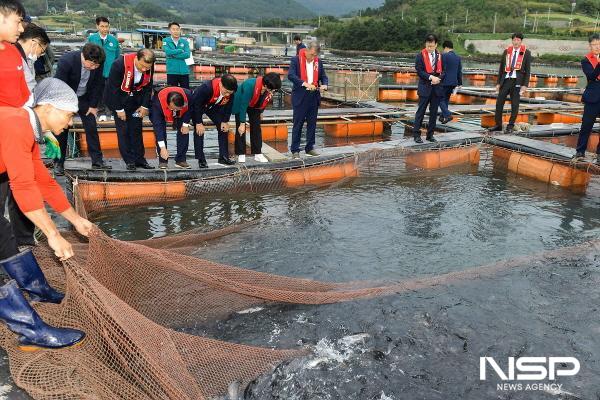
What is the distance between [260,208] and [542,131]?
8320 millimetres

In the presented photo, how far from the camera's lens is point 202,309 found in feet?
13.5

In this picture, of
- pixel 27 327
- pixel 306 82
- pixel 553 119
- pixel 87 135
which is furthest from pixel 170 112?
pixel 553 119

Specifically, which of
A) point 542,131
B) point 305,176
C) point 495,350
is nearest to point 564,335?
point 495,350

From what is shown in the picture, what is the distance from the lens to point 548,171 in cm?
904

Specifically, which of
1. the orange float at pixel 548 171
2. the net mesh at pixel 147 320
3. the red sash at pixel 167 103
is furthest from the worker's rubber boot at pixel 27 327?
the orange float at pixel 548 171

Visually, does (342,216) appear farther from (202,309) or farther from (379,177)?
(202,309)

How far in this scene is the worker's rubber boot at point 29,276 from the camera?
3.20 metres

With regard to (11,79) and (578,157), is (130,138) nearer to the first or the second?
(11,79)

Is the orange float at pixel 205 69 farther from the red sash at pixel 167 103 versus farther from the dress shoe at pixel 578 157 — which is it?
the dress shoe at pixel 578 157

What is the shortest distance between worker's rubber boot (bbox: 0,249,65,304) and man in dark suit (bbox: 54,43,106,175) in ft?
12.8

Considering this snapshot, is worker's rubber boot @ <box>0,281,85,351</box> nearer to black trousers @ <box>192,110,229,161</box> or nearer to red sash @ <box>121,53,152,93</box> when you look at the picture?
Result: red sash @ <box>121,53,152,93</box>

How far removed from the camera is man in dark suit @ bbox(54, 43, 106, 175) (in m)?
6.32

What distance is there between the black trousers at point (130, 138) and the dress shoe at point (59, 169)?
0.88 meters

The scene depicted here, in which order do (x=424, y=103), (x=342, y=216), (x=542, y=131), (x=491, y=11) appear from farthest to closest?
(x=491, y=11) → (x=542, y=131) → (x=424, y=103) → (x=342, y=216)
